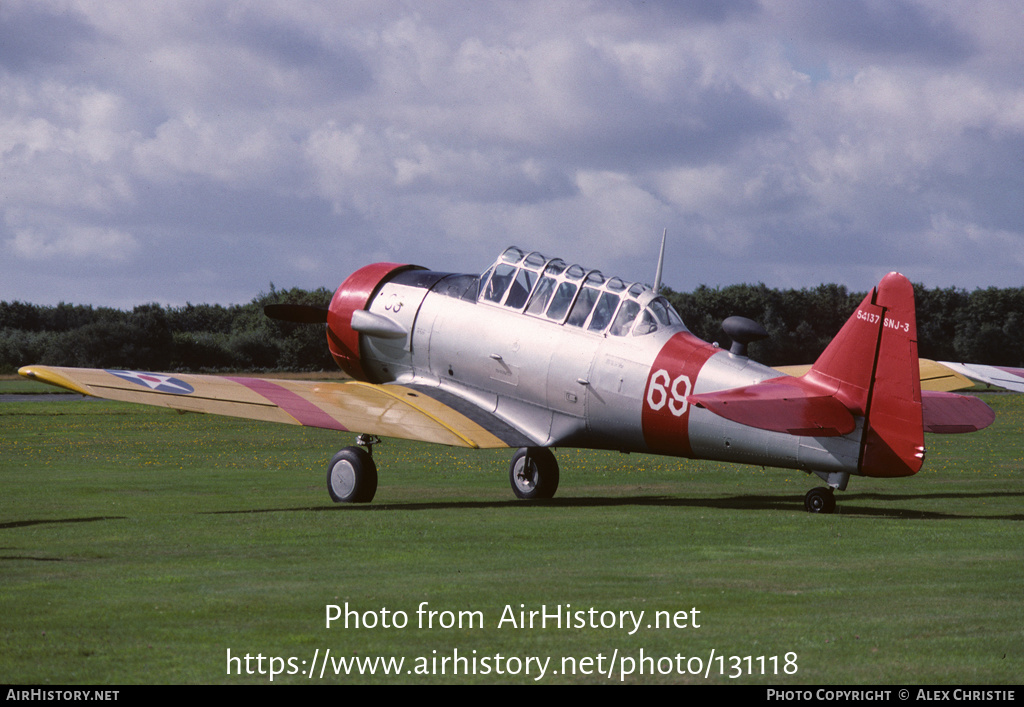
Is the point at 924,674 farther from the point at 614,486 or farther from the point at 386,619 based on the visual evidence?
the point at 614,486

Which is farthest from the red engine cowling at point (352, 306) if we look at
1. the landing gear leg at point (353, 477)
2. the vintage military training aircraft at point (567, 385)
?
the landing gear leg at point (353, 477)

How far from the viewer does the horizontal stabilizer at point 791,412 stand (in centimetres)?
1392

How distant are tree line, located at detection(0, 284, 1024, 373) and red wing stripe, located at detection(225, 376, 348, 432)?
51.2 meters

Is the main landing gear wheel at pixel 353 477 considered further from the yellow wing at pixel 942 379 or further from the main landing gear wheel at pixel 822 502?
the yellow wing at pixel 942 379

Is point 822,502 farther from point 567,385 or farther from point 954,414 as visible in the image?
point 567,385

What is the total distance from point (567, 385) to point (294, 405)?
→ 379 cm

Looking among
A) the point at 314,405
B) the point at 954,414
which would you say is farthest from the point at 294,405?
the point at 954,414

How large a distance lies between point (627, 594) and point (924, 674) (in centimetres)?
289

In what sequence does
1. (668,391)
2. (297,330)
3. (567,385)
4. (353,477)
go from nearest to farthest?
(668,391), (567,385), (353,477), (297,330)

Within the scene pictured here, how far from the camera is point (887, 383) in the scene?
45.2 feet

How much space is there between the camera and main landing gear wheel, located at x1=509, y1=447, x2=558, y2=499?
18375 mm

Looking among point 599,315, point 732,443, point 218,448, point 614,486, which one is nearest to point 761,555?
point 732,443

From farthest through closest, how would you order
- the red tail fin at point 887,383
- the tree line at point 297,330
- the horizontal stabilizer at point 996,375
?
the tree line at point 297,330 → the horizontal stabilizer at point 996,375 → the red tail fin at point 887,383

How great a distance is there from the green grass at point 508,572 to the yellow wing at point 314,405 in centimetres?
106
